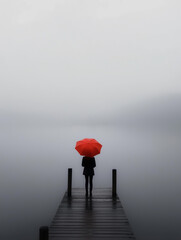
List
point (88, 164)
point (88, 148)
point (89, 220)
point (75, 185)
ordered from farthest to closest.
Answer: point (75, 185)
point (88, 164)
point (88, 148)
point (89, 220)

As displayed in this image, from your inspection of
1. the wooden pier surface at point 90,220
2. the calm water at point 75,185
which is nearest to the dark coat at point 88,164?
the wooden pier surface at point 90,220

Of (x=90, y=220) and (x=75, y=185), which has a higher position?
(x=90, y=220)

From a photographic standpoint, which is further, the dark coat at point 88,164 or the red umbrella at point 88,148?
the dark coat at point 88,164

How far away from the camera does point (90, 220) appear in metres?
6.63

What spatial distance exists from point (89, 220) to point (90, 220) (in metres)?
0.03

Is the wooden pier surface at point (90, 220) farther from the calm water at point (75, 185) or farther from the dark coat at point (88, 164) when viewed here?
the calm water at point (75, 185)

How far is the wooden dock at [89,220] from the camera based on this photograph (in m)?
5.63

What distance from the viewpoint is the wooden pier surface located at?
566 cm

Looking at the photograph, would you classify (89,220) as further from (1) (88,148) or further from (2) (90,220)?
(1) (88,148)

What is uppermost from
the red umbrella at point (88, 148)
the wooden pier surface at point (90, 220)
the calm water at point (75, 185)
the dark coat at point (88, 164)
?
the red umbrella at point (88, 148)

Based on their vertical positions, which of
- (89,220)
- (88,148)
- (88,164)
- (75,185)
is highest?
(88,148)

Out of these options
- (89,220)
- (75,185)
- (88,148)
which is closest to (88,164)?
(88,148)

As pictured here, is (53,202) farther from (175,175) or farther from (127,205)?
(175,175)

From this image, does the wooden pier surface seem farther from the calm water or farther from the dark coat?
the calm water
